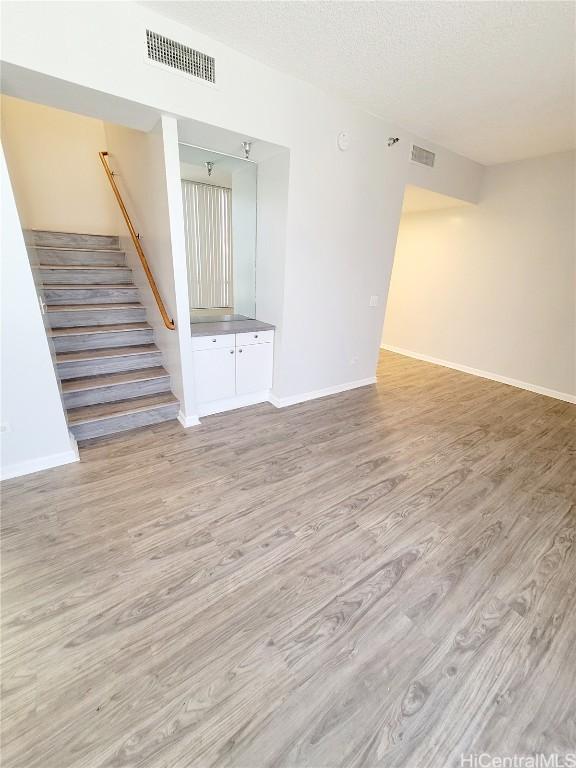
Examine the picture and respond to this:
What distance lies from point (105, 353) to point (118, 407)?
61 cm

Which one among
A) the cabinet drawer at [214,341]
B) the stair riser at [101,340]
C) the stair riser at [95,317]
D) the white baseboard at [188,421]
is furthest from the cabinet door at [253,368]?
the stair riser at [95,317]

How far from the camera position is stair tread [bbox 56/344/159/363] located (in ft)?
9.68

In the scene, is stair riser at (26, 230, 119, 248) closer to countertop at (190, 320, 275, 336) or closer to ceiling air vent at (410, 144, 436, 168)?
countertop at (190, 320, 275, 336)

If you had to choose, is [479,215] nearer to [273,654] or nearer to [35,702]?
[273,654]

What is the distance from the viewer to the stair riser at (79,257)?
3.56 metres

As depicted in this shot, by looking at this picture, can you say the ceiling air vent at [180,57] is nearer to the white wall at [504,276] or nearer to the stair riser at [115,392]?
the stair riser at [115,392]

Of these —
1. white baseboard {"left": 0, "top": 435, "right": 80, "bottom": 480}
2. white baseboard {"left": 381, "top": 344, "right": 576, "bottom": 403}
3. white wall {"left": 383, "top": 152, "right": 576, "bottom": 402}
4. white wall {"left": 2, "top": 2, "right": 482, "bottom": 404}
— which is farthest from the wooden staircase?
white wall {"left": 383, "top": 152, "right": 576, "bottom": 402}

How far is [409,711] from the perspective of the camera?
1154 mm

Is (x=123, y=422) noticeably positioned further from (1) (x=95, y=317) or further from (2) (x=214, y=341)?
(1) (x=95, y=317)

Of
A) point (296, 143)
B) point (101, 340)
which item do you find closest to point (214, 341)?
point (101, 340)

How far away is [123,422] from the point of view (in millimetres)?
2875

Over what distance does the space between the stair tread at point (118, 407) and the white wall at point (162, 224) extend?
14 centimetres

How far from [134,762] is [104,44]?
3.33 metres

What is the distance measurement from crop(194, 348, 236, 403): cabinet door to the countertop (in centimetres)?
18
